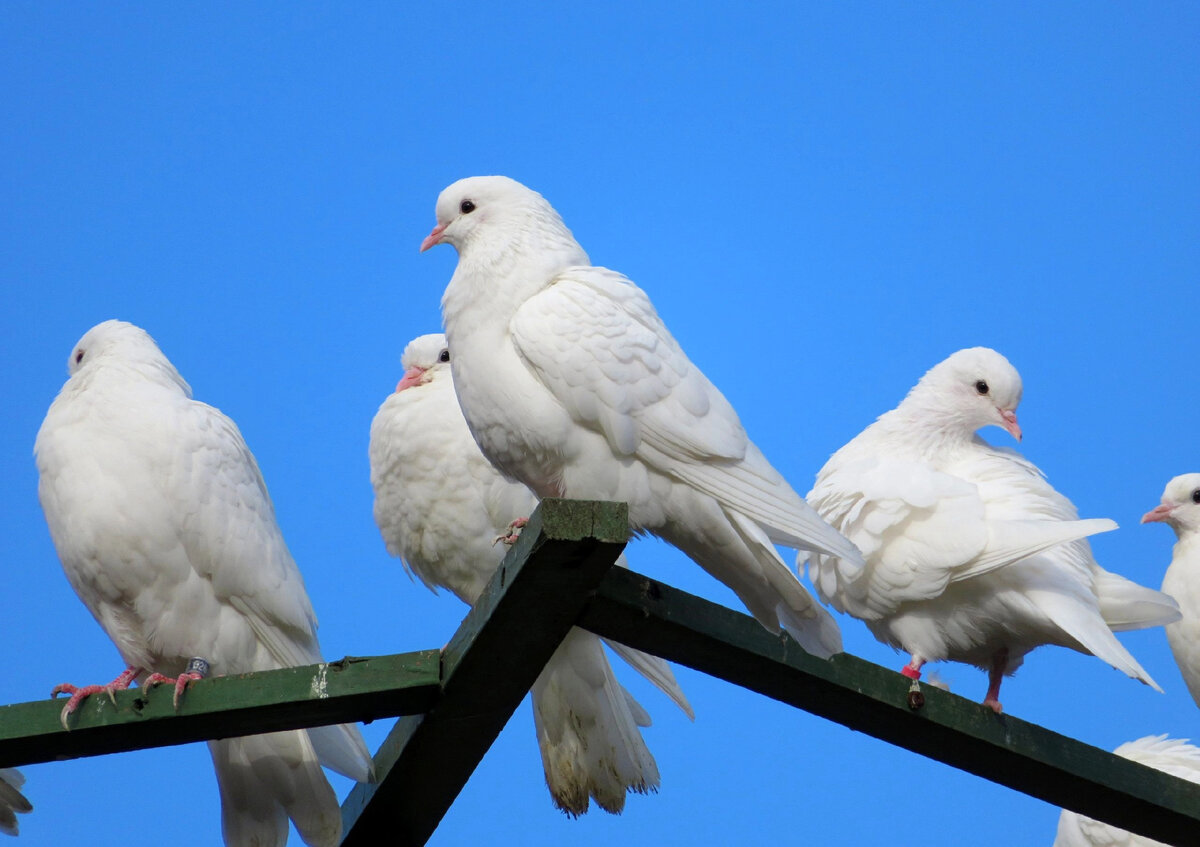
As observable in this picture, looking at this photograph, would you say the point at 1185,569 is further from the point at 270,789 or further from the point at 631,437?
the point at 270,789

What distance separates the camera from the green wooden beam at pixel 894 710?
13.6 ft

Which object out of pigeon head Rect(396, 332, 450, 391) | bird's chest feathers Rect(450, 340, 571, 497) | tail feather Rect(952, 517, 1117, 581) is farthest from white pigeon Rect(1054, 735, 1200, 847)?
pigeon head Rect(396, 332, 450, 391)

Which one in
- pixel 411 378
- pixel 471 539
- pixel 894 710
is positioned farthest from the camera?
pixel 411 378

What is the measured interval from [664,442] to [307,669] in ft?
5.32

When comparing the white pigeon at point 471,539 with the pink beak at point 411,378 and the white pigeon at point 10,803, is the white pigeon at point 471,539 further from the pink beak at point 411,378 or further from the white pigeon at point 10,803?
the white pigeon at point 10,803

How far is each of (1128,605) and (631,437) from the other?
2.48m

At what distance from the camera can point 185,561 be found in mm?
5910

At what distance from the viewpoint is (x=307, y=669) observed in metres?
4.13

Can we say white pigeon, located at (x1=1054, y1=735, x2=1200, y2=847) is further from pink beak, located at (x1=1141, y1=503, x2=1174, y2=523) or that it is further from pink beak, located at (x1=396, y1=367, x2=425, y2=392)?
pink beak, located at (x1=396, y1=367, x2=425, y2=392)

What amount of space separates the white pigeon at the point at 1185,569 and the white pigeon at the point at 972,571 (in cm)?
207

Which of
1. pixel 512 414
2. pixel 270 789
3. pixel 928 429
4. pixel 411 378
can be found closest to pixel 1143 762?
pixel 928 429

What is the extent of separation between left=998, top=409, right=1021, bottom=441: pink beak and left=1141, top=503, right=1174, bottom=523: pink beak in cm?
184

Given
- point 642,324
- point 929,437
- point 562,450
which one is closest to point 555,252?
point 642,324

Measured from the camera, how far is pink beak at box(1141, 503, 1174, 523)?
9078 millimetres
